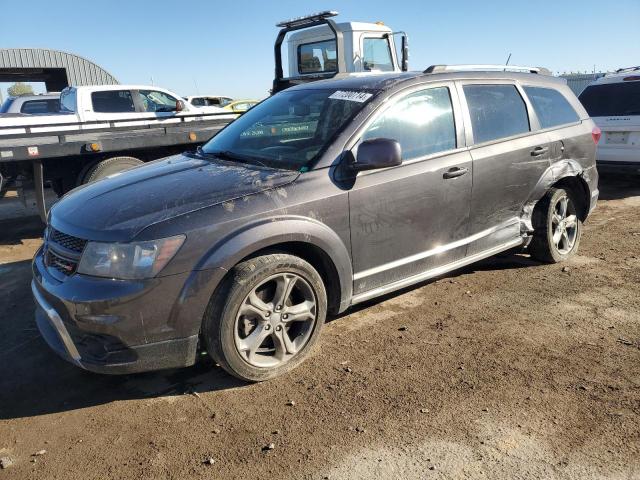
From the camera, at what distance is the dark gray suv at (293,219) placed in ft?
8.79

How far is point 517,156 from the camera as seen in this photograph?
4195 mm

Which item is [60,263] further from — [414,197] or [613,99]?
[613,99]

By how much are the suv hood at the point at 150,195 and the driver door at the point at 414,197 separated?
60cm

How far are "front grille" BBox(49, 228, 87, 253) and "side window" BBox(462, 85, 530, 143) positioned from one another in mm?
2913

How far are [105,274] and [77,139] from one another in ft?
14.4

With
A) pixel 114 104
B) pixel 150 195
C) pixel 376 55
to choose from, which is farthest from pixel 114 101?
pixel 150 195

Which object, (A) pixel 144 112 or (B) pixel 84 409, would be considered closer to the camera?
(B) pixel 84 409

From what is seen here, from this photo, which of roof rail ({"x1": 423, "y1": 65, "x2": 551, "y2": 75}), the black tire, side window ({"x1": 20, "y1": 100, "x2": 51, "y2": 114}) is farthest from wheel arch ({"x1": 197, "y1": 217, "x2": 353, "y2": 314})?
side window ({"x1": 20, "y1": 100, "x2": 51, "y2": 114})

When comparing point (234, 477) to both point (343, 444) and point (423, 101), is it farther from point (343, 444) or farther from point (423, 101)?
point (423, 101)

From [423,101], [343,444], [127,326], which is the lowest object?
[343,444]

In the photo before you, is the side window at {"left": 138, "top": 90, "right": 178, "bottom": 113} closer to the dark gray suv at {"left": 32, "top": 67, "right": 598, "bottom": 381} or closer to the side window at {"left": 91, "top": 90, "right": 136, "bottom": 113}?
the side window at {"left": 91, "top": 90, "right": 136, "bottom": 113}

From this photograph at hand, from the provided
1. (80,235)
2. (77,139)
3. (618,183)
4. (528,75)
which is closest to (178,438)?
(80,235)

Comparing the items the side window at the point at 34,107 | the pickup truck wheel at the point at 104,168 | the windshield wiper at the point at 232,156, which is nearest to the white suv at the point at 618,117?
the windshield wiper at the point at 232,156

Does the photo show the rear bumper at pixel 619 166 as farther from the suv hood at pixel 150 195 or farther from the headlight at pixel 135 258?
the headlight at pixel 135 258
